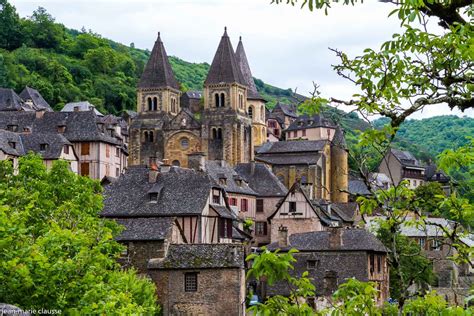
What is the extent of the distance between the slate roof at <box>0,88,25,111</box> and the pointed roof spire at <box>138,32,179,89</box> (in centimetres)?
1481

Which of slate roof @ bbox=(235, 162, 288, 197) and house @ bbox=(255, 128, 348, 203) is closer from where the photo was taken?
slate roof @ bbox=(235, 162, 288, 197)

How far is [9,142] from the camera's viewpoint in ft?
255

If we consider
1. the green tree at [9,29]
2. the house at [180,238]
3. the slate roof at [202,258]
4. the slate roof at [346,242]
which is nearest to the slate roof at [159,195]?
the house at [180,238]

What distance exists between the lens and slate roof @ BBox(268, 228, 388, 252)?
55.3 metres

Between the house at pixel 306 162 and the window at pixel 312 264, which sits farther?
the house at pixel 306 162

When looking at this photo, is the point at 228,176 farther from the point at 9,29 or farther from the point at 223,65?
the point at 9,29

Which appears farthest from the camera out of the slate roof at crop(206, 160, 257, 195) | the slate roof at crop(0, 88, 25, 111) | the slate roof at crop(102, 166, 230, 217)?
the slate roof at crop(0, 88, 25, 111)

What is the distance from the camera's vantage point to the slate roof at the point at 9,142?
2985 inches

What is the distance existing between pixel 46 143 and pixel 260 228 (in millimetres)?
20681

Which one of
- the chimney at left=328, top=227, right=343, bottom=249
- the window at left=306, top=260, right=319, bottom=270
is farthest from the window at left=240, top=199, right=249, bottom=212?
the window at left=306, top=260, right=319, bottom=270

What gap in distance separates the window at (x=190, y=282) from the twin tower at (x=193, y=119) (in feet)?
190

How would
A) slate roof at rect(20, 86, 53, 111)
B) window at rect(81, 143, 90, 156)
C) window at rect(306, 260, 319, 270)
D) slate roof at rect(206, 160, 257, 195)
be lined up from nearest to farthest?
window at rect(306, 260, 319, 270) → slate roof at rect(206, 160, 257, 195) → window at rect(81, 143, 90, 156) → slate roof at rect(20, 86, 53, 111)

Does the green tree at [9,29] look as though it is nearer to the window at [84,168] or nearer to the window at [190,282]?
the window at [84,168]

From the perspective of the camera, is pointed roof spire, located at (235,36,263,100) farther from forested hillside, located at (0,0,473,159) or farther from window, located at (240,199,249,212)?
window, located at (240,199,249,212)
